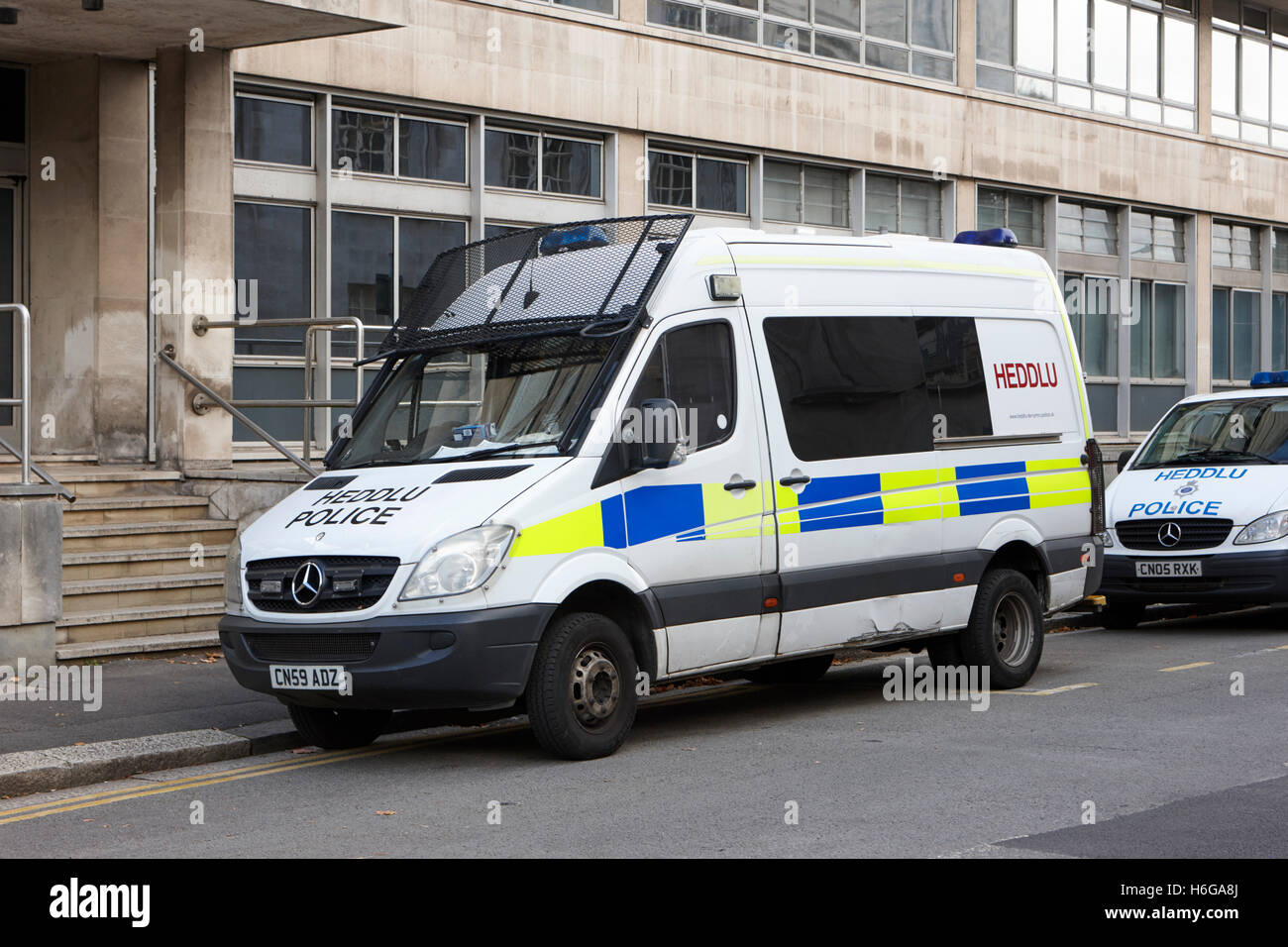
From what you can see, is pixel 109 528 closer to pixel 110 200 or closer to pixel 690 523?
pixel 110 200

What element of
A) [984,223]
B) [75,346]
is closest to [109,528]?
[75,346]

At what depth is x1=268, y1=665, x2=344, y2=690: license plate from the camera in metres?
7.93

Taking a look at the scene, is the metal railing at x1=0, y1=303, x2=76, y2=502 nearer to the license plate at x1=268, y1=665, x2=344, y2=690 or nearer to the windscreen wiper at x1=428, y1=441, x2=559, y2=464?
the license plate at x1=268, y1=665, x2=344, y2=690

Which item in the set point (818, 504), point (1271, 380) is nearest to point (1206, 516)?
point (1271, 380)

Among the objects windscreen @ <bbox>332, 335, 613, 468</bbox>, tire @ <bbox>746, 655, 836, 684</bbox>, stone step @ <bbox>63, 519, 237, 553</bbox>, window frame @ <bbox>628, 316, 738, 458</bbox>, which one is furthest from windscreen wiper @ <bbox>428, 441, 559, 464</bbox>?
stone step @ <bbox>63, 519, 237, 553</bbox>

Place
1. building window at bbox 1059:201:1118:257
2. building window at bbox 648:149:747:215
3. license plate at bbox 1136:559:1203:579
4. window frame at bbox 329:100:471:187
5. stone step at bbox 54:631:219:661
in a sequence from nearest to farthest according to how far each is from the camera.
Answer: stone step at bbox 54:631:219:661, license plate at bbox 1136:559:1203:579, window frame at bbox 329:100:471:187, building window at bbox 648:149:747:215, building window at bbox 1059:201:1118:257

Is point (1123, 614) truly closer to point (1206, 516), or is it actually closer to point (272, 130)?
point (1206, 516)

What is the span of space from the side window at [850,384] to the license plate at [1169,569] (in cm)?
459

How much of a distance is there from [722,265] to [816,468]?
1242 mm

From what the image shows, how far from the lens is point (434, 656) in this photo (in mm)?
7711

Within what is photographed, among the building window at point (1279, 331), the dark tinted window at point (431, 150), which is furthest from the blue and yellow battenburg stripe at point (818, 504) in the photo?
the building window at point (1279, 331)

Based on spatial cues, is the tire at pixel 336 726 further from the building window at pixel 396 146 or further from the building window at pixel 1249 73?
the building window at pixel 1249 73

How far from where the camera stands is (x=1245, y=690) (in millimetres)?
10398

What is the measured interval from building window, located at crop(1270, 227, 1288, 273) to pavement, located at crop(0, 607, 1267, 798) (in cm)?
2237
